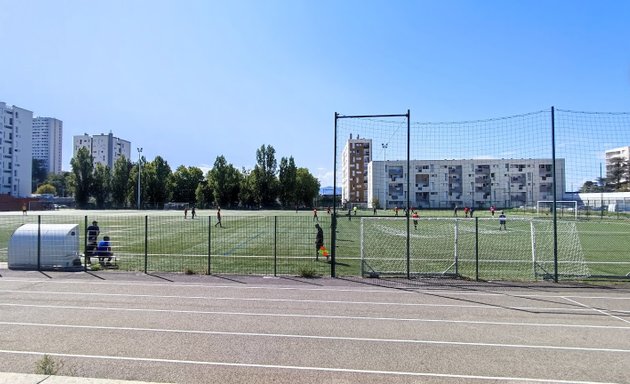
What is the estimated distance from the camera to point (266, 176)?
104188 millimetres

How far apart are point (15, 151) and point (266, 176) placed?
216 feet

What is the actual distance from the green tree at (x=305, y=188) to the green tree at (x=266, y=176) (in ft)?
21.3

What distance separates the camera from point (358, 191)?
13488 cm

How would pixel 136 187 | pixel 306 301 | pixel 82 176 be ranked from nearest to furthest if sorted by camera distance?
pixel 306 301
pixel 82 176
pixel 136 187

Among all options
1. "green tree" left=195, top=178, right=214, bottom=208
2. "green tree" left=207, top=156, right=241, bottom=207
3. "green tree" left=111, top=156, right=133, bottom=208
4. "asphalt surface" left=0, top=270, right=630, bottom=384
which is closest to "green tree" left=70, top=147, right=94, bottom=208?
"green tree" left=111, top=156, right=133, bottom=208

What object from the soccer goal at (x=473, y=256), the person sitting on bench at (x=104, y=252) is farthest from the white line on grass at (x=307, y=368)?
the person sitting on bench at (x=104, y=252)

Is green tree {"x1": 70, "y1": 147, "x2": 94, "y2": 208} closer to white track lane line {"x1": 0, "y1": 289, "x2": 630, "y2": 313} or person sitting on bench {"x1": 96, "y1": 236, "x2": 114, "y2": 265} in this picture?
person sitting on bench {"x1": 96, "y1": 236, "x2": 114, "y2": 265}

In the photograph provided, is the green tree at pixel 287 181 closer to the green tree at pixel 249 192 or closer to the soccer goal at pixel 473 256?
the green tree at pixel 249 192

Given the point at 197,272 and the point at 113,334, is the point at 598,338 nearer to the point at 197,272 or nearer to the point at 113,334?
the point at 113,334

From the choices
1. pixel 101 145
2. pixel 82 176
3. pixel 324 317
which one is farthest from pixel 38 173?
pixel 324 317

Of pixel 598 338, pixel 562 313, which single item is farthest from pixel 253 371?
pixel 562 313

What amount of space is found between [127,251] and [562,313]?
17670mm

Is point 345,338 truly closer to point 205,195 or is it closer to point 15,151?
point 205,195

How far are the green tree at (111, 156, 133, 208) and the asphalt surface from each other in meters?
100
